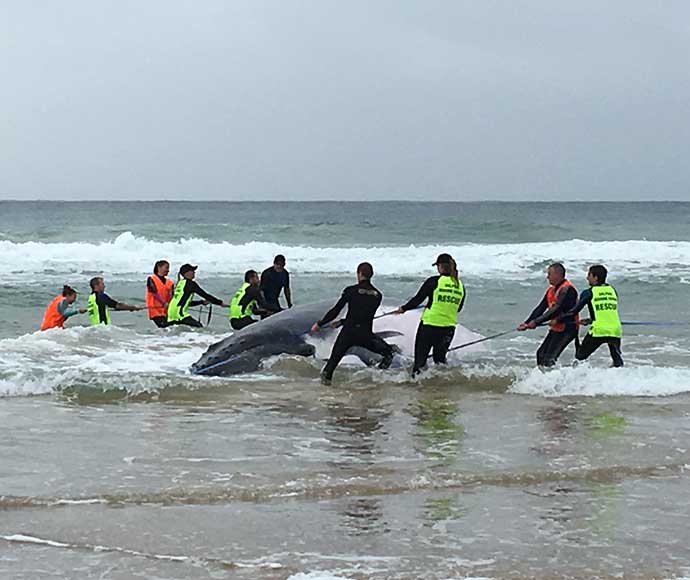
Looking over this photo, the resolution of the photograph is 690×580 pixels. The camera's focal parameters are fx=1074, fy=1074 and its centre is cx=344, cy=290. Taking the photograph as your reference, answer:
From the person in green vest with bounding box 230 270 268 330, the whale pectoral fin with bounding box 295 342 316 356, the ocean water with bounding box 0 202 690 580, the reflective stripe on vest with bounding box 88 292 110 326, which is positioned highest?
the person in green vest with bounding box 230 270 268 330

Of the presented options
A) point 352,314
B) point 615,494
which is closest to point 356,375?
point 352,314

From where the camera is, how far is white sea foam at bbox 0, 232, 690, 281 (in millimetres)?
36344

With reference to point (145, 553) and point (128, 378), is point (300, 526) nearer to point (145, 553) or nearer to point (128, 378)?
point (145, 553)

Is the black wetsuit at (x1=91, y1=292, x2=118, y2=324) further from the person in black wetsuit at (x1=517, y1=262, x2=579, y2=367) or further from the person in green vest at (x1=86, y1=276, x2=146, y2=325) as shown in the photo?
the person in black wetsuit at (x1=517, y1=262, x2=579, y2=367)

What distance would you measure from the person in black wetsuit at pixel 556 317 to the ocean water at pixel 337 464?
39cm

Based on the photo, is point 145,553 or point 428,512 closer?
point 145,553

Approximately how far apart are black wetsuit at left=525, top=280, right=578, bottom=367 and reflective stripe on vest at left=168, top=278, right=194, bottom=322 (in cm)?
590

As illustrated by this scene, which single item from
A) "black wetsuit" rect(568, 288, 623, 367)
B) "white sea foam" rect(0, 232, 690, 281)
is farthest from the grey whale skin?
"white sea foam" rect(0, 232, 690, 281)

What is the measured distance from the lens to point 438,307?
40.9ft

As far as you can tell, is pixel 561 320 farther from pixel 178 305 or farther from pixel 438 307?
pixel 178 305

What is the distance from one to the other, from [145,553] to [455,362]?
27.5 ft

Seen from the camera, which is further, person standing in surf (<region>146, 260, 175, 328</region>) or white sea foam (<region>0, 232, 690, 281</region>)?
white sea foam (<region>0, 232, 690, 281</region>)

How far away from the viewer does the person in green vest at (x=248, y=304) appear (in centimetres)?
1586

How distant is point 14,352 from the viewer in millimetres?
14820
